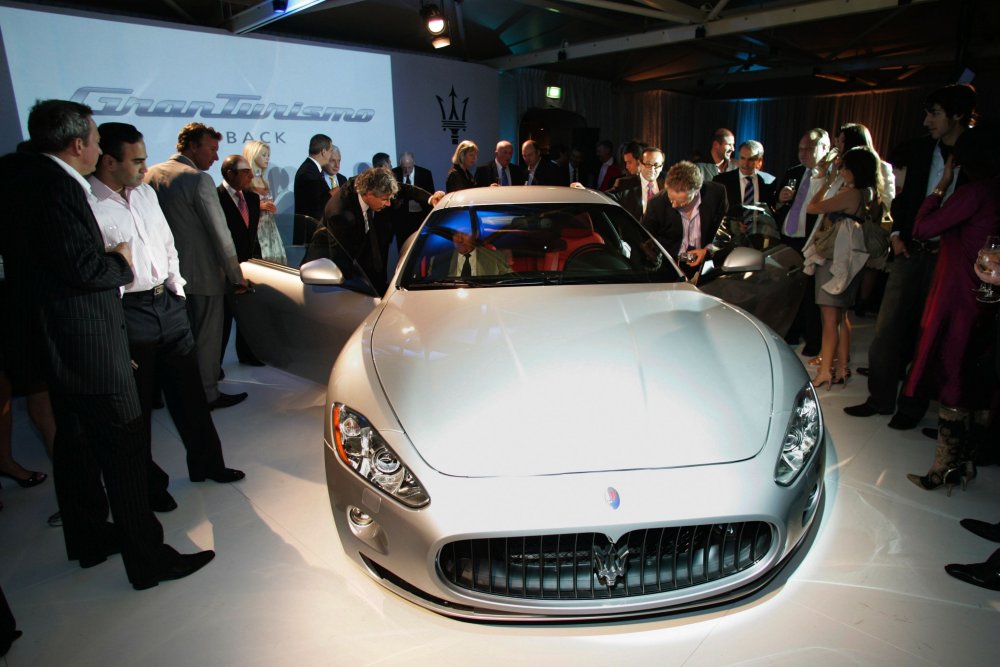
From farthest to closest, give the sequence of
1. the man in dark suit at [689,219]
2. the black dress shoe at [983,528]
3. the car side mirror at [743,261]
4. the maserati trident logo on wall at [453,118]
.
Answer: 1. the maserati trident logo on wall at [453,118]
2. the man in dark suit at [689,219]
3. the car side mirror at [743,261]
4. the black dress shoe at [983,528]

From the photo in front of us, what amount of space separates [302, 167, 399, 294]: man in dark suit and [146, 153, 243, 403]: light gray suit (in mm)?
440

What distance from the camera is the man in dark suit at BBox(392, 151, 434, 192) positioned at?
6.83m

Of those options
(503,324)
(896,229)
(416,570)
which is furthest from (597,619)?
(896,229)

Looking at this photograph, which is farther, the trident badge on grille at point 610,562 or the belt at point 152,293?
the belt at point 152,293

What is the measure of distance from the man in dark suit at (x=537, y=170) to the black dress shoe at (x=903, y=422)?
4.34m

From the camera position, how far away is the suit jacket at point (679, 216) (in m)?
4.03

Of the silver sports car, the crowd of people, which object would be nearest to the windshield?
the silver sports car

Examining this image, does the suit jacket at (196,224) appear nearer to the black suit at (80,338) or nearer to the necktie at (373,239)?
the necktie at (373,239)

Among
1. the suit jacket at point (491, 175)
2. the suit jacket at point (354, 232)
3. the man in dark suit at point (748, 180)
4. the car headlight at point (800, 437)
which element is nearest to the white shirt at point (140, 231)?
the suit jacket at point (354, 232)

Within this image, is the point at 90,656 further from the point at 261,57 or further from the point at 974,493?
the point at 261,57

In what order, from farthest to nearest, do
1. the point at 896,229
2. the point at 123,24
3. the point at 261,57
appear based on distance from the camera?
1. the point at 261,57
2. the point at 123,24
3. the point at 896,229

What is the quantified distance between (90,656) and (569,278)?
198 centimetres

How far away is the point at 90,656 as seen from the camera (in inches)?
66.7

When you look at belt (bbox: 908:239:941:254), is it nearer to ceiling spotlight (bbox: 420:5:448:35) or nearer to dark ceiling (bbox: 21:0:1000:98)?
dark ceiling (bbox: 21:0:1000:98)
